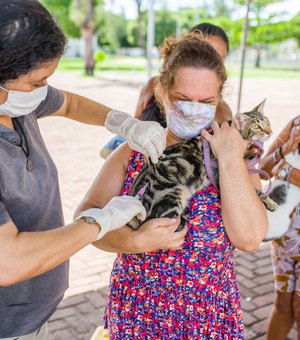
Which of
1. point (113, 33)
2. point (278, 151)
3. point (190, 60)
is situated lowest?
point (113, 33)

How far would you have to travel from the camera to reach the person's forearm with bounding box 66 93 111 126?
2.11 m

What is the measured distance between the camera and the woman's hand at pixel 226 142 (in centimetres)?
162

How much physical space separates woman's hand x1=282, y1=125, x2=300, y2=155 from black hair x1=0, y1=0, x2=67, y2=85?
1.57 meters

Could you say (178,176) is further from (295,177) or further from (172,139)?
(295,177)

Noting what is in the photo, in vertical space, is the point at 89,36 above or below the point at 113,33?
above

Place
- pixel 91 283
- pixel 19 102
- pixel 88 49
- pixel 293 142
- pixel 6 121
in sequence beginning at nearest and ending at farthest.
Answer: pixel 19 102 → pixel 6 121 → pixel 293 142 → pixel 91 283 → pixel 88 49

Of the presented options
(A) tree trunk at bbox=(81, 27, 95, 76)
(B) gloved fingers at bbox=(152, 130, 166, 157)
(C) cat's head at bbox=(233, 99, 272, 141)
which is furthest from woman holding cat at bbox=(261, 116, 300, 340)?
(A) tree trunk at bbox=(81, 27, 95, 76)

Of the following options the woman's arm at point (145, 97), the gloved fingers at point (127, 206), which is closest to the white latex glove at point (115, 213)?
the gloved fingers at point (127, 206)

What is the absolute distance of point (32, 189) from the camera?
5.04ft

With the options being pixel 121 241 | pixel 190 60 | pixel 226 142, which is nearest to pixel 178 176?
pixel 226 142

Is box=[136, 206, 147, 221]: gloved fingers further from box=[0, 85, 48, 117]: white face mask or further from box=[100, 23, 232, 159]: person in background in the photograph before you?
box=[100, 23, 232, 159]: person in background

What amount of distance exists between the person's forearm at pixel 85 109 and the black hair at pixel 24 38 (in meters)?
0.72

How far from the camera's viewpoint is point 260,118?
1.85 metres

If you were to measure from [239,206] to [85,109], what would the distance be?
1031 mm
